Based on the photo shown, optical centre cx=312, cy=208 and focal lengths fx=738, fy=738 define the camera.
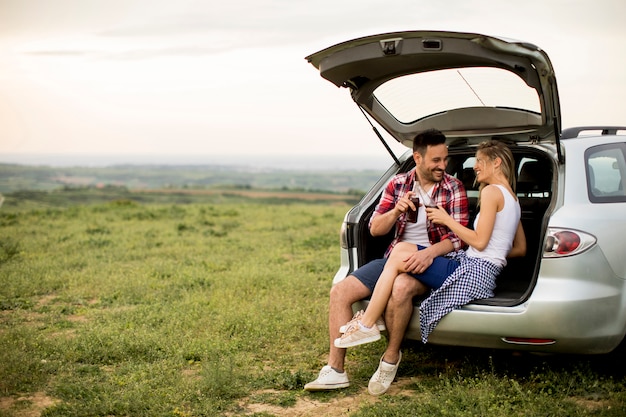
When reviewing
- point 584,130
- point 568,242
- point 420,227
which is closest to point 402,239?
point 420,227

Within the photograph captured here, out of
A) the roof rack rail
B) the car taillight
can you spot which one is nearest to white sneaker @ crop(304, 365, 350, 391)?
the car taillight

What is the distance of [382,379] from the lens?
5039mm

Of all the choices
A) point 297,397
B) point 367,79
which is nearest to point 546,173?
point 367,79

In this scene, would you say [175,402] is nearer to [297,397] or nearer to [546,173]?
Result: [297,397]

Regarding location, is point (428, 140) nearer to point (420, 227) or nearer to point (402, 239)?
point (420, 227)

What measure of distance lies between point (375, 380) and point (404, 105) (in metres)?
2.21

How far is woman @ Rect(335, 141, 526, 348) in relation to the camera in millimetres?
4922

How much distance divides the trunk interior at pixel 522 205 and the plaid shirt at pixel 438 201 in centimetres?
27

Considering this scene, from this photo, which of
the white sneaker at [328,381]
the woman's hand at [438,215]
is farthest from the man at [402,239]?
the woman's hand at [438,215]

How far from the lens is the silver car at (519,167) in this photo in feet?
15.1

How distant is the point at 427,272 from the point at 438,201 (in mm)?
586

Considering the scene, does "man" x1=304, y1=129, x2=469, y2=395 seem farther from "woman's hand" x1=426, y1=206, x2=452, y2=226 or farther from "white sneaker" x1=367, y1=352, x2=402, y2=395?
"woman's hand" x1=426, y1=206, x2=452, y2=226

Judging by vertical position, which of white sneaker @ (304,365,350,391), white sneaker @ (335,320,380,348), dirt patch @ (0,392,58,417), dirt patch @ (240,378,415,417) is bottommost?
dirt patch @ (0,392,58,417)

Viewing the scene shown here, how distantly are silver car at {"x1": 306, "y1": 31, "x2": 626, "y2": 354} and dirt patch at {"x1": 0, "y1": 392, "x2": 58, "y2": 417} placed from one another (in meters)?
2.25
